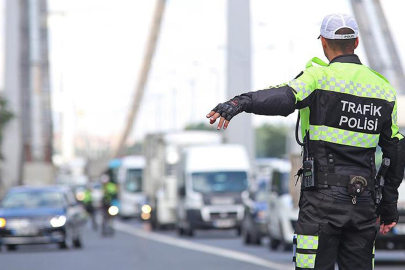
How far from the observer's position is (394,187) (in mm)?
6922

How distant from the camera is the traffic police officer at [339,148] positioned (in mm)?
6383

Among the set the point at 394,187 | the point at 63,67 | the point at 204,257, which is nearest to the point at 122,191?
the point at 204,257

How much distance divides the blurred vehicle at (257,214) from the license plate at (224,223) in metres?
5.38

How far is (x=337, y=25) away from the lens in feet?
21.3

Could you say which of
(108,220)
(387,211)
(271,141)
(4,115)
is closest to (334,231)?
(387,211)

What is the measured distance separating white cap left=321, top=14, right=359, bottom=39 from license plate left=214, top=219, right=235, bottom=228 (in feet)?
88.8

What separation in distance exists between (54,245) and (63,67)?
148 meters

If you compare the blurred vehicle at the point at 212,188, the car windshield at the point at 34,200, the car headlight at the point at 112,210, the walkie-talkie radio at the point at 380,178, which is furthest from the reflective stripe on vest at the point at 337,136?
the car headlight at the point at 112,210

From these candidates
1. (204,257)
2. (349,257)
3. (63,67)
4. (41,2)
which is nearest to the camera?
(349,257)

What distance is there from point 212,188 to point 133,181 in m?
20.7

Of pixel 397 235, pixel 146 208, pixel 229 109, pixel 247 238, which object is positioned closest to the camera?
pixel 229 109

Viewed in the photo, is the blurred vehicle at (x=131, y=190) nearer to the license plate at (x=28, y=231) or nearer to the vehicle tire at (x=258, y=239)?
the vehicle tire at (x=258, y=239)

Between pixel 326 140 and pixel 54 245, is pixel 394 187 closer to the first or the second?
pixel 326 140

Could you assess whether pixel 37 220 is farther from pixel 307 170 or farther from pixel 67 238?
pixel 307 170
